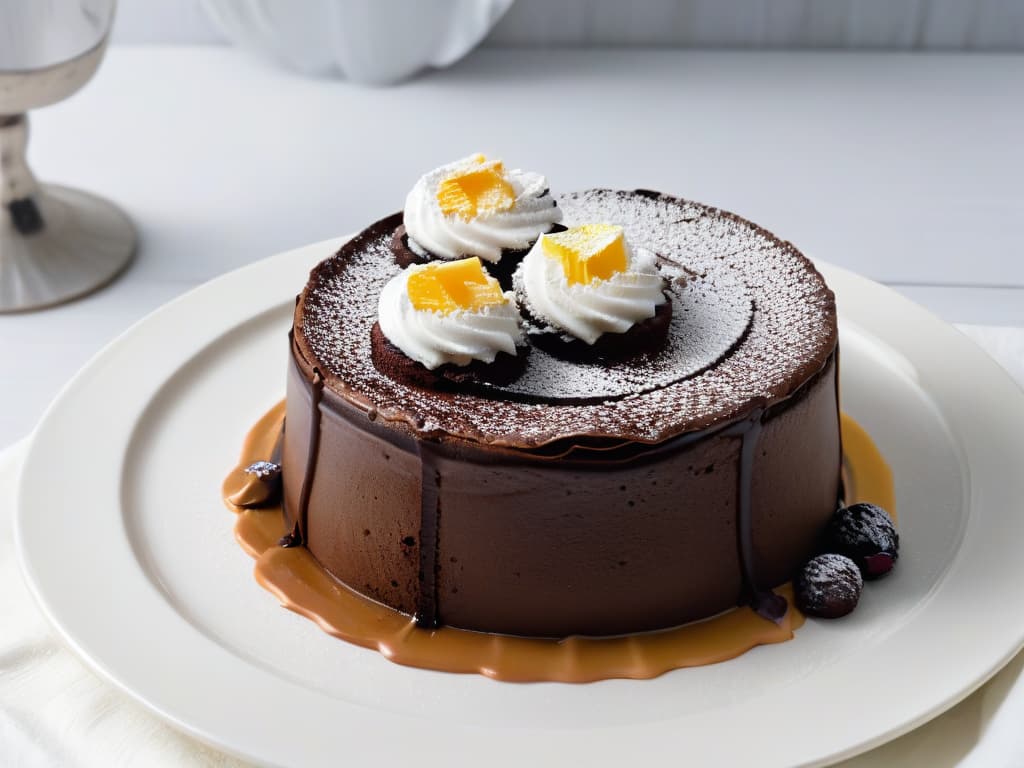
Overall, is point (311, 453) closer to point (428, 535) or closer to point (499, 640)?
point (428, 535)

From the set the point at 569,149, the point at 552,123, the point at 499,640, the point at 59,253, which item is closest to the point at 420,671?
the point at 499,640

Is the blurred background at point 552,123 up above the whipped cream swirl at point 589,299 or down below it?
below

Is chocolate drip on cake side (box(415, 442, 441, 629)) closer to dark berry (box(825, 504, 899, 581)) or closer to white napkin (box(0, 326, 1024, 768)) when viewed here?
white napkin (box(0, 326, 1024, 768))

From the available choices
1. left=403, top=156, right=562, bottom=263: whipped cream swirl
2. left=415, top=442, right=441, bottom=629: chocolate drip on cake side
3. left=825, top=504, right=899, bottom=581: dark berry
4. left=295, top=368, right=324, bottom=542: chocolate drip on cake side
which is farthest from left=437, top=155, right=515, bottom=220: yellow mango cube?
left=825, top=504, right=899, bottom=581: dark berry

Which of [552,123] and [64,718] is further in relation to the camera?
[552,123]

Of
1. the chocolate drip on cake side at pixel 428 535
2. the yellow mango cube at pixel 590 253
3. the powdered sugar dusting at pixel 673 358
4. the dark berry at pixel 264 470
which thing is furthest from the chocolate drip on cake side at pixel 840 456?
the dark berry at pixel 264 470

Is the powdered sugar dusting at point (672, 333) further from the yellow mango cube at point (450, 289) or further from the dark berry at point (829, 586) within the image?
the dark berry at point (829, 586)


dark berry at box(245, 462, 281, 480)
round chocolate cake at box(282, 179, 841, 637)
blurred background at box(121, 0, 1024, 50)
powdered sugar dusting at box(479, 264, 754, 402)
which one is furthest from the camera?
blurred background at box(121, 0, 1024, 50)
